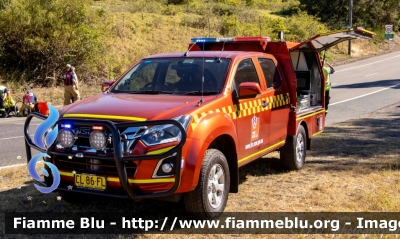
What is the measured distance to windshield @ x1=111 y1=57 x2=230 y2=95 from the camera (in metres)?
6.06

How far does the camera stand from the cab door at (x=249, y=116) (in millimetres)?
6062

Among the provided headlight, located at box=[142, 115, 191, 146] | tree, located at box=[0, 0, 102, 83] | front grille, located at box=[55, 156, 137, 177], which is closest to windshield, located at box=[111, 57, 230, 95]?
headlight, located at box=[142, 115, 191, 146]

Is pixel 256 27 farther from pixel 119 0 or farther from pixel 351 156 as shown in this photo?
pixel 351 156

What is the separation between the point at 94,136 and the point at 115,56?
854 inches

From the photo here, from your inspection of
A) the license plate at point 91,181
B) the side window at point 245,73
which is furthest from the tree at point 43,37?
the license plate at point 91,181

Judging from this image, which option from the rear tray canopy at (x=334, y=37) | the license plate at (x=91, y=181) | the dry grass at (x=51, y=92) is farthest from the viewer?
the dry grass at (x=51, y=92)

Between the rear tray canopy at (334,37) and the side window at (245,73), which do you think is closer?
the side window at (245,73)

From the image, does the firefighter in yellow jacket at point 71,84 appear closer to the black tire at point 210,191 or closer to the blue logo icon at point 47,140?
the blue logo icon at point 47,140

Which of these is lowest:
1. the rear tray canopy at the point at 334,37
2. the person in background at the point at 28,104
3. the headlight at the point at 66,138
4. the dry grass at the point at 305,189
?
the person in background at the point at 28,104

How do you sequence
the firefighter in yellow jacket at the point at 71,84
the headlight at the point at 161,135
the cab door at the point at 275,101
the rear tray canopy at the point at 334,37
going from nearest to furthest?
the headlight at the point at 161,135, the cab door at the point at 275,101, the rear tray canopy at the point at 334,37, the firefighter in yellow jacket at the point at 71,84

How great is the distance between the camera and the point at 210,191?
17.3ft

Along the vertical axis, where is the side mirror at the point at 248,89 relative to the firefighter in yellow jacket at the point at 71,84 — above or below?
above

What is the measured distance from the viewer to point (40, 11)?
21.5 metres

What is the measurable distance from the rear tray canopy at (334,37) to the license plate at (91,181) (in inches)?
167
